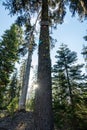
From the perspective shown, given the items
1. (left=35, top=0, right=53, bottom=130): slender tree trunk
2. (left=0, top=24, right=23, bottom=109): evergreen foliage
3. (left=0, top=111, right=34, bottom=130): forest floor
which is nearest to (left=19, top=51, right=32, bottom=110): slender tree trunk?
(left=0, top=111, right=34, bottom=130): forest floor

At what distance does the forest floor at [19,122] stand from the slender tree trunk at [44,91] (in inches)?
317

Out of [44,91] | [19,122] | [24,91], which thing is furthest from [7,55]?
[44,91]

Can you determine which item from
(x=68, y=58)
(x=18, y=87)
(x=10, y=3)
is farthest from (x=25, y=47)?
(x=18, y=87)

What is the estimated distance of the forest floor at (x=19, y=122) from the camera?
1463cm

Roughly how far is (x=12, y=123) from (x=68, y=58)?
39.8ft

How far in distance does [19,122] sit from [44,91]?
33.5 feet

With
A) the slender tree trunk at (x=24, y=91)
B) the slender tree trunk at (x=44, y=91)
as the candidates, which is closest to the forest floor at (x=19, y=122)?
the slender tree trunk at (x=24, y=91)

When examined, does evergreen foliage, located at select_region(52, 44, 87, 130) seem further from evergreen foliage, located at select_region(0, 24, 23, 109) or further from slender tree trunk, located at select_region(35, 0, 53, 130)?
slender tree trunk, located at select_region(35, 0, 53, 130)

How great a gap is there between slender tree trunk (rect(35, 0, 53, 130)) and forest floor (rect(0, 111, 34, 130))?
26.4 ft

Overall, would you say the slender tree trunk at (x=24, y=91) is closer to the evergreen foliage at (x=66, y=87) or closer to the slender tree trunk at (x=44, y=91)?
the evergreen foliage at (x=66, y=87)

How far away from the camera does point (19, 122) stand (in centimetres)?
1598

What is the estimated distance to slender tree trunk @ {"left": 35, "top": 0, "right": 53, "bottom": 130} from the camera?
20.2 ft

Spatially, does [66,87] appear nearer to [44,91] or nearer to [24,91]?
[24,91]

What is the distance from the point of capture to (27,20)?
10578mm
